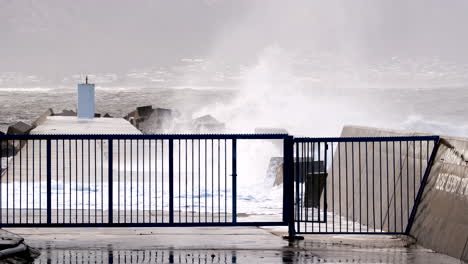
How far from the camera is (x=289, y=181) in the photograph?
14.5 metres

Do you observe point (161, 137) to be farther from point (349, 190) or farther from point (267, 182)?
point (267, 182)

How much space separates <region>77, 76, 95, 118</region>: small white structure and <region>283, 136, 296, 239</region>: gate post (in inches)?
1585

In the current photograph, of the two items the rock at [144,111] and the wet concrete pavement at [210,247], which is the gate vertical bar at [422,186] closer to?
the wet concrete pavement at [210,247]

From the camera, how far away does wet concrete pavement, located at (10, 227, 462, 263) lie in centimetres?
1270

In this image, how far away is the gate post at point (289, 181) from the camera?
14.5m

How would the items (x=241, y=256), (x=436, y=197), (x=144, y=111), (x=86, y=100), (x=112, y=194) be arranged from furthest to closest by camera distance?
(x=144, y=111) < (x=86, y=100) < (x=112, y=194) < (x=436, y=197) < (x=241, y=256)

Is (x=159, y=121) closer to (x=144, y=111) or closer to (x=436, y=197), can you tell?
(x=144, y=111)

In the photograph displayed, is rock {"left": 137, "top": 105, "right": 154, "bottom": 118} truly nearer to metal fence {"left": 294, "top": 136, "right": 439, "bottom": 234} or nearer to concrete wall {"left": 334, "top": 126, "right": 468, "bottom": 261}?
metal fence {"left": 294, "top": 136, "right": 439, "bottom": 234}

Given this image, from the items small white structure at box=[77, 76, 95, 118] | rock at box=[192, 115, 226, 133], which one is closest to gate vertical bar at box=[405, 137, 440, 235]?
small white structure at box=[77, 76, 95, 118]

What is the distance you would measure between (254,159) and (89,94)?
11046mm

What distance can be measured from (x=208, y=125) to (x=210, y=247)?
66207 mm

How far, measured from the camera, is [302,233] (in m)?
14.7

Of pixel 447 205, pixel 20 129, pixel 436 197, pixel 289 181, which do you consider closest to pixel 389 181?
pixel 436 197

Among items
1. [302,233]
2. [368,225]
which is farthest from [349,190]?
[302,233]
